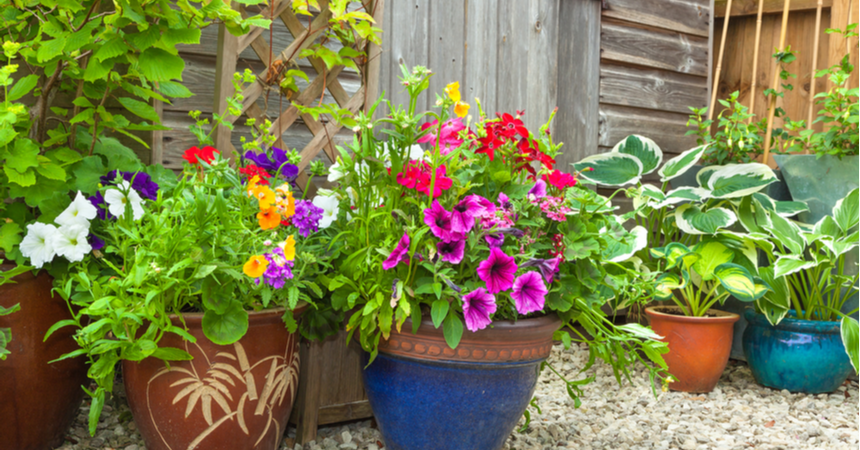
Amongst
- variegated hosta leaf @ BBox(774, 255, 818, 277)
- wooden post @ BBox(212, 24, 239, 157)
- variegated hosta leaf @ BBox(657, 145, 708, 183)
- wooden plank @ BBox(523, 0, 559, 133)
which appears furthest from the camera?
wooden plank @ BBox(523, 0, 559, 133)

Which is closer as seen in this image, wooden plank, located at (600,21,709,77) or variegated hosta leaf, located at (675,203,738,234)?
variegated hosta leaf, located at (675,203,738,234)

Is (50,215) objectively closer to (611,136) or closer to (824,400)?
(611,136)

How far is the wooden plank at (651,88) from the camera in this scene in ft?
8.79

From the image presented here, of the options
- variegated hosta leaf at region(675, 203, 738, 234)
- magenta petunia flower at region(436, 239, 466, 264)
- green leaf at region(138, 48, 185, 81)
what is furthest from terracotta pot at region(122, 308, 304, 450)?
variegated hosta leaf at region(675, 203, 738, 234)

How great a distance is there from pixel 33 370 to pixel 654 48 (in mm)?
2758

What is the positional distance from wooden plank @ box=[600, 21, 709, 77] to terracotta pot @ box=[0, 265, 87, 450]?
2367 millimetres

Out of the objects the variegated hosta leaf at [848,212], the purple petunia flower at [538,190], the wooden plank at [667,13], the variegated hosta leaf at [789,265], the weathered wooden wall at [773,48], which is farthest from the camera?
the weathered wooden wall at [773,48]

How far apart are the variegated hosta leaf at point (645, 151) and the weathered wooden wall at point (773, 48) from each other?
1564mm

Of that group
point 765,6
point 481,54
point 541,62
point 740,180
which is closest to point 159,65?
point 481,54

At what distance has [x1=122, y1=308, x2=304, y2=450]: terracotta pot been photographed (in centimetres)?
115

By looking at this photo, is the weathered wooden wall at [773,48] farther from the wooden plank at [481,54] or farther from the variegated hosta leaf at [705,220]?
the wooden plank at [481,54]

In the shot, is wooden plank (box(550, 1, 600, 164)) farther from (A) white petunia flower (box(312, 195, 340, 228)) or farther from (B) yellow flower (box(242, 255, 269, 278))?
(B) yellow flower (box(242, 255, 269, 278))

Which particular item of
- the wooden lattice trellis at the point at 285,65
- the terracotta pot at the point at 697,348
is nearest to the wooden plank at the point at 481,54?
the wooden lattice trellis at the point at 285,65

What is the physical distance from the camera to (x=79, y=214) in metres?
1.18
